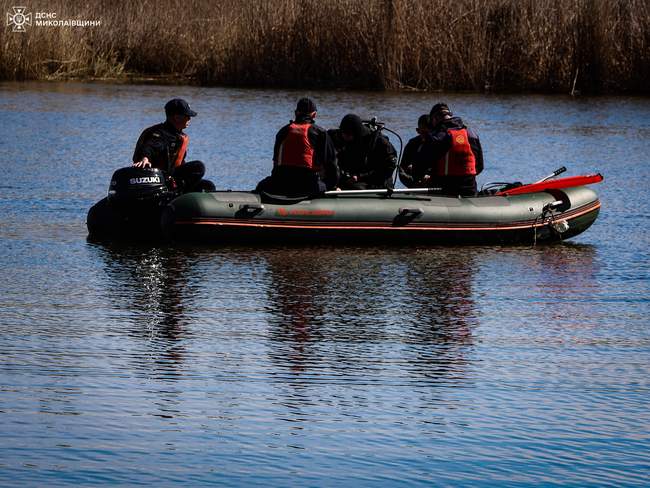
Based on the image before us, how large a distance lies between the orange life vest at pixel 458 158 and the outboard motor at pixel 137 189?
2.53m

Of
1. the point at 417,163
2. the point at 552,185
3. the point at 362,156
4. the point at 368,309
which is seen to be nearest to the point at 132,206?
the point at 362,156

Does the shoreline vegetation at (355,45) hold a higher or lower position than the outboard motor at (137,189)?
higher

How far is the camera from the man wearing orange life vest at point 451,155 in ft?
39.3

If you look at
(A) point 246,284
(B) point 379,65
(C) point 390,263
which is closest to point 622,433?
(A) point 246,284

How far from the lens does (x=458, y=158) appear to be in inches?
474

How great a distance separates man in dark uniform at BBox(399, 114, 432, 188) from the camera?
12.2 meters

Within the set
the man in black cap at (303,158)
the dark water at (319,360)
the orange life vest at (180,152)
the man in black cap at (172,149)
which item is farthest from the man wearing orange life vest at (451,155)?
the orange life vest at (180,152)

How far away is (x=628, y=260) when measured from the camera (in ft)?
36.4

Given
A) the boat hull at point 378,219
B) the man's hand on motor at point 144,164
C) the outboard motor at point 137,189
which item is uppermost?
the man's hand on motor at point 144,164

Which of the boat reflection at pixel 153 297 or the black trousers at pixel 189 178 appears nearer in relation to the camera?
the boat reflection at pixel 153 297

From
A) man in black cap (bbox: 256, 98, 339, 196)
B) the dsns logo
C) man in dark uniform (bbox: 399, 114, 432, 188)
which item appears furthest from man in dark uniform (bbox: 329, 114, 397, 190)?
the dsns logo

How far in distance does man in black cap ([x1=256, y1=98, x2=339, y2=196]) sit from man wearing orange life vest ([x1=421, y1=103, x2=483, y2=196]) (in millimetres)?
1109

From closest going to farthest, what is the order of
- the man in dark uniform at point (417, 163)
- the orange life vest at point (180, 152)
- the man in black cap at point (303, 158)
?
1. the man in black cap at point (303, 158)
2. the orange life vest at point (180, 152)
3. the man in dark uniform at point (417, 163)

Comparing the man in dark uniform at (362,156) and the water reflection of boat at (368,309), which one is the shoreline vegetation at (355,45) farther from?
the water reflection of boat at (368,309)
